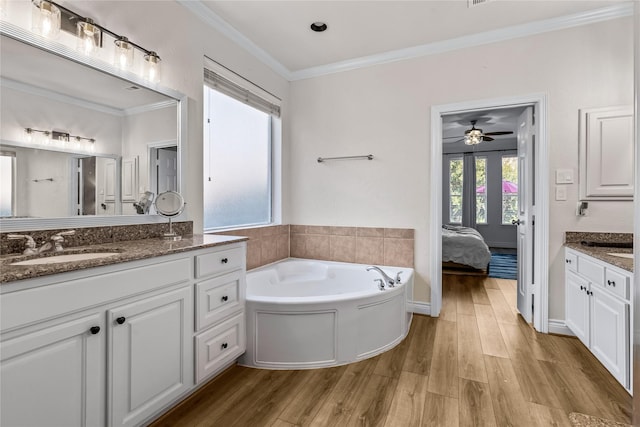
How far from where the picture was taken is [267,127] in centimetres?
354

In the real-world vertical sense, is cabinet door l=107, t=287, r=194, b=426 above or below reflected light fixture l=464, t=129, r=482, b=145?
below

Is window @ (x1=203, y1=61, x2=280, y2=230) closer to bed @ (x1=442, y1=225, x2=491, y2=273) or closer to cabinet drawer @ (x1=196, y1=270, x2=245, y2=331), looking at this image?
cabinet drawer @ (x1=196, y1=270, x2=245, y2=331)

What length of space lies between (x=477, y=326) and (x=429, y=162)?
1.58m

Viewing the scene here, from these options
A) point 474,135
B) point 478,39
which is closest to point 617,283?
point 478,39

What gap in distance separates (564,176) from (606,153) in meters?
0.32

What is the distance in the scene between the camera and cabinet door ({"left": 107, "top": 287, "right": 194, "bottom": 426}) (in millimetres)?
1334

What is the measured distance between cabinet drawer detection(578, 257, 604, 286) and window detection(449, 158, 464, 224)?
17.7 ft

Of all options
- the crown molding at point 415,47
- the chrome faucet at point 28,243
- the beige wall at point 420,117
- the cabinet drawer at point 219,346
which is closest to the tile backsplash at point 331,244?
the beige wall at point 420,117

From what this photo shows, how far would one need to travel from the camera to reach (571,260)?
250cm

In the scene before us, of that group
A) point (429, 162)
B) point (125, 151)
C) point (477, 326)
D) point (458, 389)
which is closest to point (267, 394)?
point (458, 389)

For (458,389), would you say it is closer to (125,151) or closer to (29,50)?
(125,151)

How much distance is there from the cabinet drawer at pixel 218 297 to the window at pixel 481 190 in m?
6.91

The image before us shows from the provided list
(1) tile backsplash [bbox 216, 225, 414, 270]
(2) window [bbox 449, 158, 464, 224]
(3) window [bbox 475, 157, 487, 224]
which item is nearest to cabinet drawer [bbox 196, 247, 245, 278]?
(1) tile backsplash [bbox 216, 225, 414, 270]

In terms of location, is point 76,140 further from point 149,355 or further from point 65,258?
point 149,355
